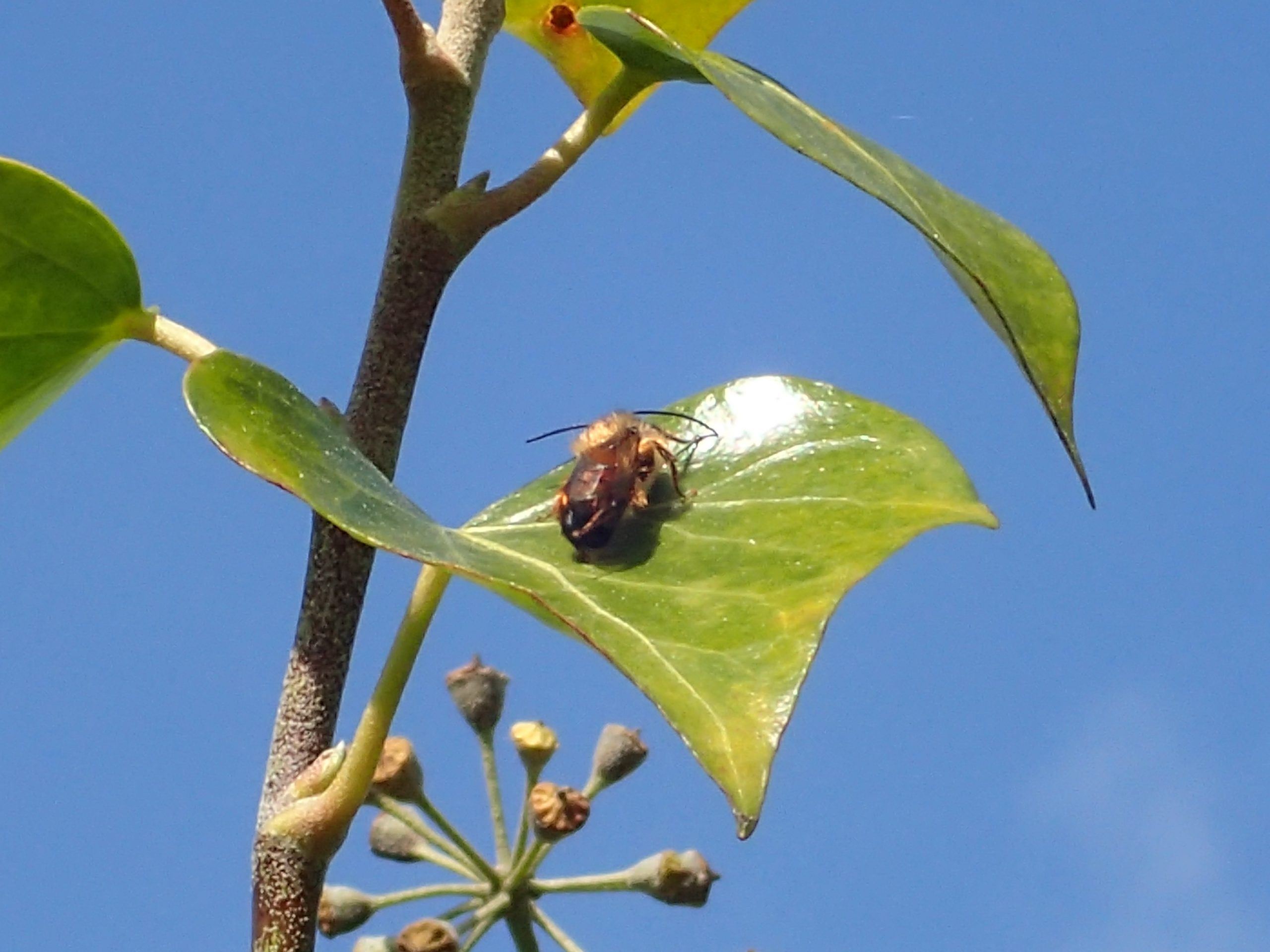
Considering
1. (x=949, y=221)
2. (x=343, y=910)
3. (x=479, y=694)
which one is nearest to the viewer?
(x=949, y=221)

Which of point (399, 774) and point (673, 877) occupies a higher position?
point (399, 774)

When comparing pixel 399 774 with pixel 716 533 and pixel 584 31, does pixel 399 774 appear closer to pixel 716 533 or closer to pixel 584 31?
pixel 716 533

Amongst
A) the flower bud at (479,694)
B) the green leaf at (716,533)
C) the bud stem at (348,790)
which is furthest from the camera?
the flower bud at (479,694)

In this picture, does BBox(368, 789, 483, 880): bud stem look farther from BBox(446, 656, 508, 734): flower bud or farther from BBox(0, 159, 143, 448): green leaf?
BBox(0, 159, 143, 448): green leaf

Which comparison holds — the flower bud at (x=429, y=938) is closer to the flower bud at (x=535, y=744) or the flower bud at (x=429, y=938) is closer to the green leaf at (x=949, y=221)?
the flower bud at (x=535, y=744)

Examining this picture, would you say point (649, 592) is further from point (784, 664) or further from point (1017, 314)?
point (1017, 314)

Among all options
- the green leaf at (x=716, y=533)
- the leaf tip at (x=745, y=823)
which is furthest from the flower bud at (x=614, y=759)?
the leaf tip at (x=745, y=823)

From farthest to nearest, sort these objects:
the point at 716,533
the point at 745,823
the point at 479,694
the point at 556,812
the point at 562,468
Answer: the point at 479,694 < the point at 556,812 < the point at 562,468 < the point at 716,533 < the point at 745,823

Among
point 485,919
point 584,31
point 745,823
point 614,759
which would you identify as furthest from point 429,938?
point 584,31
